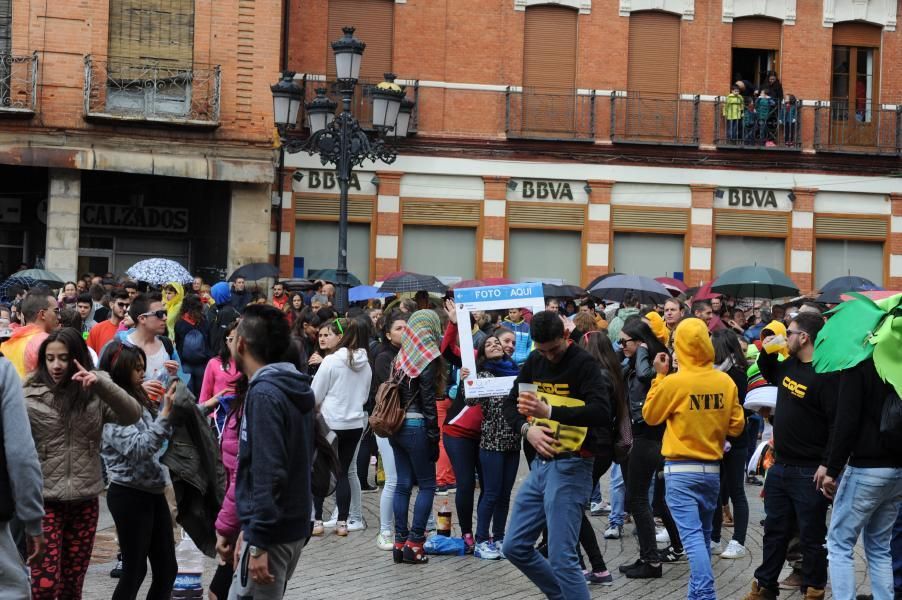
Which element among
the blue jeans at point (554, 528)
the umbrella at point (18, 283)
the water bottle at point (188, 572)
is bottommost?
the water bottle at point (188, 572)

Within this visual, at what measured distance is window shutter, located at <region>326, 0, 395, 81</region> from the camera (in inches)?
1104

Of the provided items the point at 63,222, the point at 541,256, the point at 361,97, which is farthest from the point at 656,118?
the point at 63,222

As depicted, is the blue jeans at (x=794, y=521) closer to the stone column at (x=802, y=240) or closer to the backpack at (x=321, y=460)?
the backpack at (x=321, y=460)

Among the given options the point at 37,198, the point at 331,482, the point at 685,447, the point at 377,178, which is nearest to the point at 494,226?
the point at 377,178

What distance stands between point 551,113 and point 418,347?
61.0ft

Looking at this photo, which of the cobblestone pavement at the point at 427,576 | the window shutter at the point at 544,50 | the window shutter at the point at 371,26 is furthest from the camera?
the window shutter at the point at 544,50

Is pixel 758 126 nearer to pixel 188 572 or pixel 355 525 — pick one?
pixel 355 525

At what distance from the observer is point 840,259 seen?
29844mm

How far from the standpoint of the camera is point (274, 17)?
86.3 feet

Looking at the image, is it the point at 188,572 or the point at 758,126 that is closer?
the point at 188,572

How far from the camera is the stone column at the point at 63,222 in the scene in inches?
1002

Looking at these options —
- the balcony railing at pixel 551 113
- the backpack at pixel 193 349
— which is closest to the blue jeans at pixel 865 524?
the backpack at pixel 193 349

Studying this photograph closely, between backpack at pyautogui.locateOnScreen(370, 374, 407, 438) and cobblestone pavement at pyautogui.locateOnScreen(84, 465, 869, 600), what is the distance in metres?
1.01

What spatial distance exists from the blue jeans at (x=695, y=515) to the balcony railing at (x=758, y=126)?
67.7 ft
